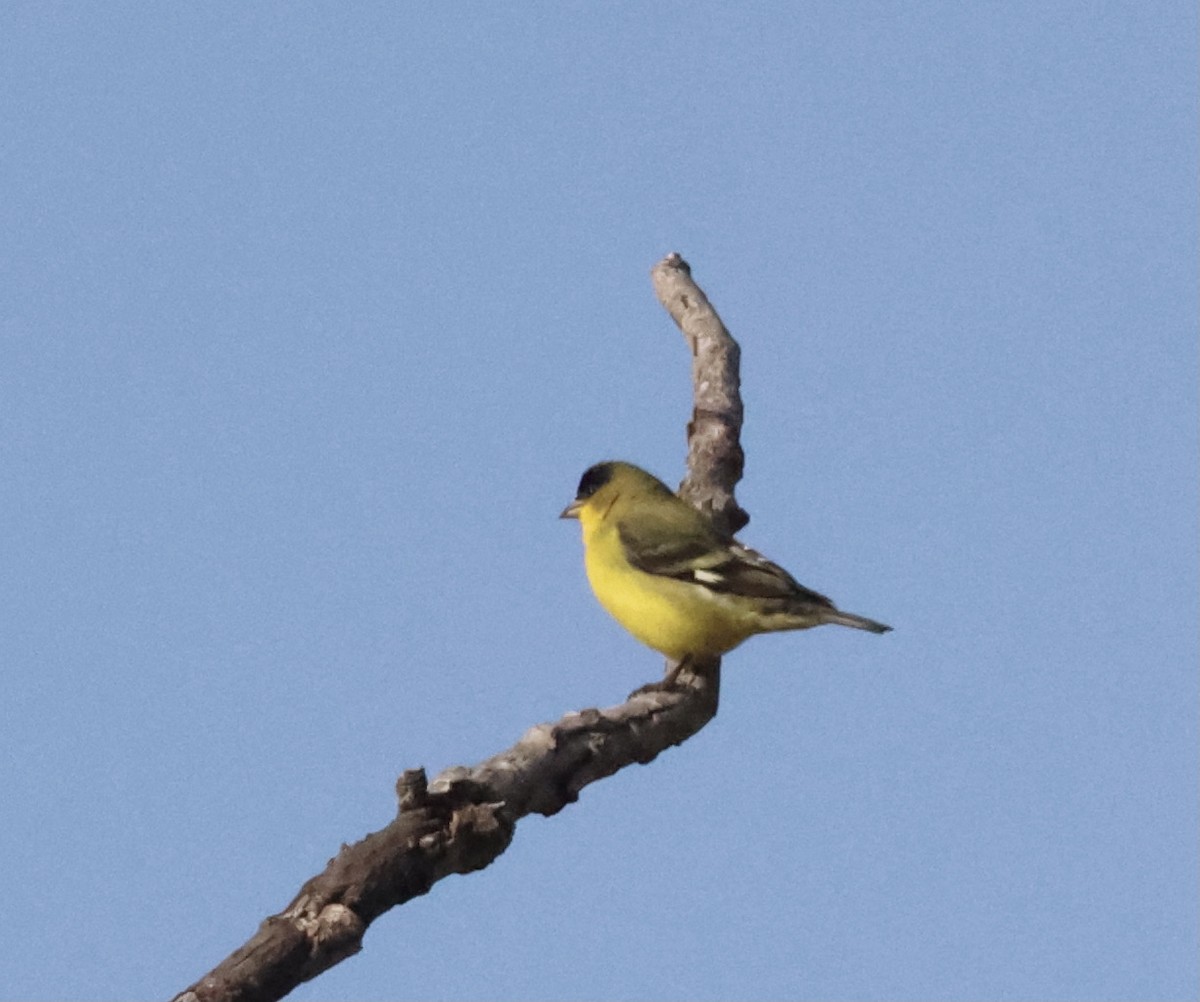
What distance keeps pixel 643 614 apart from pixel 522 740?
8.12 ft

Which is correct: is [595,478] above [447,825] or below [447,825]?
above

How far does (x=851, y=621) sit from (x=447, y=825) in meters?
3.01

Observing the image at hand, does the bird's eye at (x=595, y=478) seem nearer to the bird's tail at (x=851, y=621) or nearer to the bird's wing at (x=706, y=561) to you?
the bird's wing at (x=706, y=561)

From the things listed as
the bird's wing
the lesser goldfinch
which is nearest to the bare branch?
the lesser goldfinch

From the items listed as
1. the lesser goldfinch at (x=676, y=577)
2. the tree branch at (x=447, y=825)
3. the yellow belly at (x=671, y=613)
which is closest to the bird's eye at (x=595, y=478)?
the lesser goldfinch at (x=676, y=577)

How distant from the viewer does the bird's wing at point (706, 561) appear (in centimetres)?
848

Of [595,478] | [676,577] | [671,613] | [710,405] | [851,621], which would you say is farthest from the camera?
[710,405]

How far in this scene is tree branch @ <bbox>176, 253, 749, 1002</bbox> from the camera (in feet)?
17.6

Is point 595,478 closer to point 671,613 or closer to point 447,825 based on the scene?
point 671,613

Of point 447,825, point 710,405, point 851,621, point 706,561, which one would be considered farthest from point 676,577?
point 447,825

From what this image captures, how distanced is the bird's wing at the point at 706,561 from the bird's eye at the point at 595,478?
1.74 feet

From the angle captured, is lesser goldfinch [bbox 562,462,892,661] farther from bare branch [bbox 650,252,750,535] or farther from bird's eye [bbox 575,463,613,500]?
bare branch [bbox 650,252,750,535]

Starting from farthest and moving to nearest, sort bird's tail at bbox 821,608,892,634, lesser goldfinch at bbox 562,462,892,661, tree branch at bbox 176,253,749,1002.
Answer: lesser goldfinch at bbox 562,462,892,661 < bird's tail at bbox 821,608,892,634 < tree branch at bbox 176,253,749,1002

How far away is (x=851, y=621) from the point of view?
8.15 m
